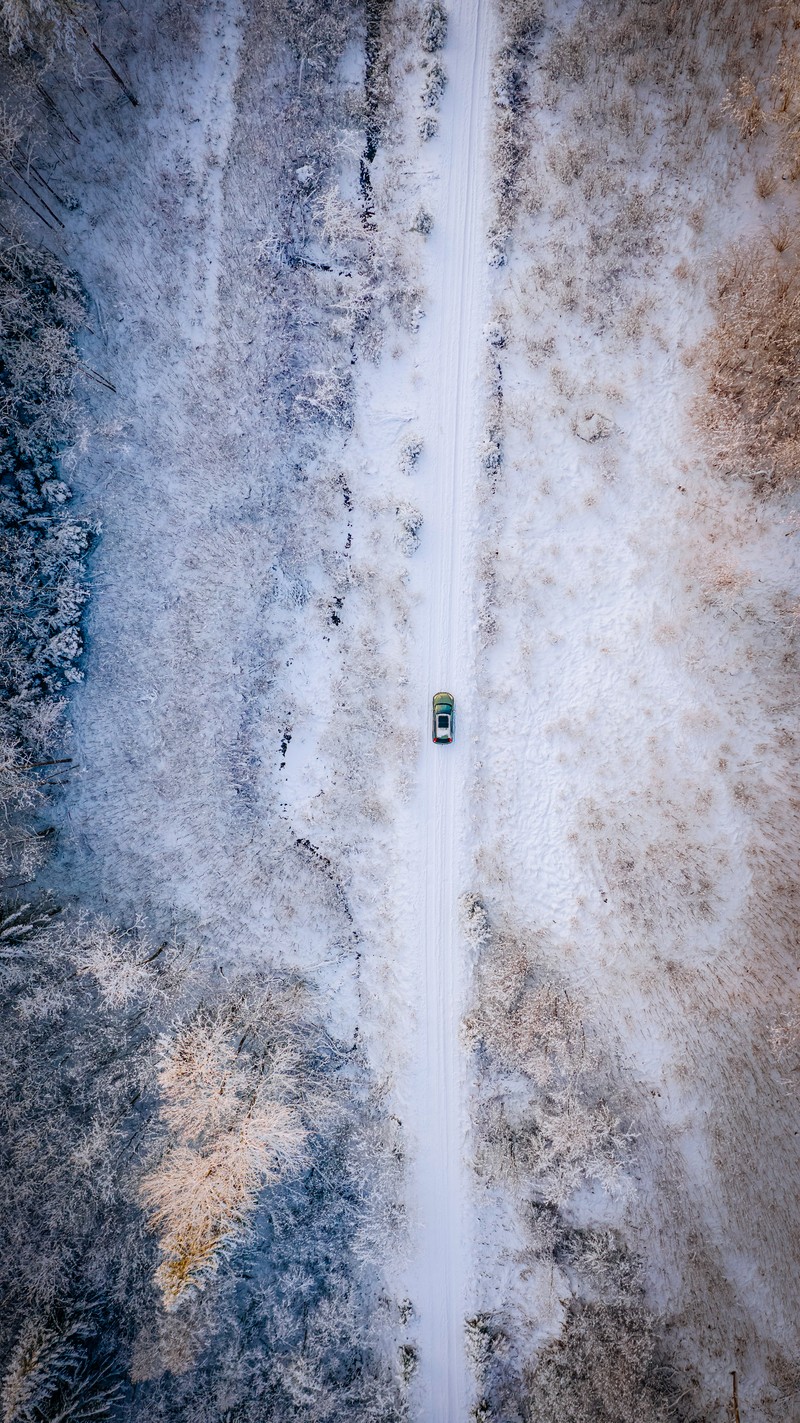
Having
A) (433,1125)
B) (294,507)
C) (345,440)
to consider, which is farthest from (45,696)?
(433,1125)

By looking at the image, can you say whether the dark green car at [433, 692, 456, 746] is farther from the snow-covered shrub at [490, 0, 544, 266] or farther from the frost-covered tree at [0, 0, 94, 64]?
the frost-covered tree at [0, 0, 94, 64]

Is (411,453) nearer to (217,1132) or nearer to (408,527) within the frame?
(408,527)

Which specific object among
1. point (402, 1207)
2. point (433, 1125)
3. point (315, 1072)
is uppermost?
point (315, 1072)

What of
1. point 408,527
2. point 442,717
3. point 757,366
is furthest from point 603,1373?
point 757,366

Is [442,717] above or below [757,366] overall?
below

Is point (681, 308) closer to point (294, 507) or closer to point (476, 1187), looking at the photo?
point (294, 507)

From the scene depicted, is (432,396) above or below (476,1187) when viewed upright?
above
